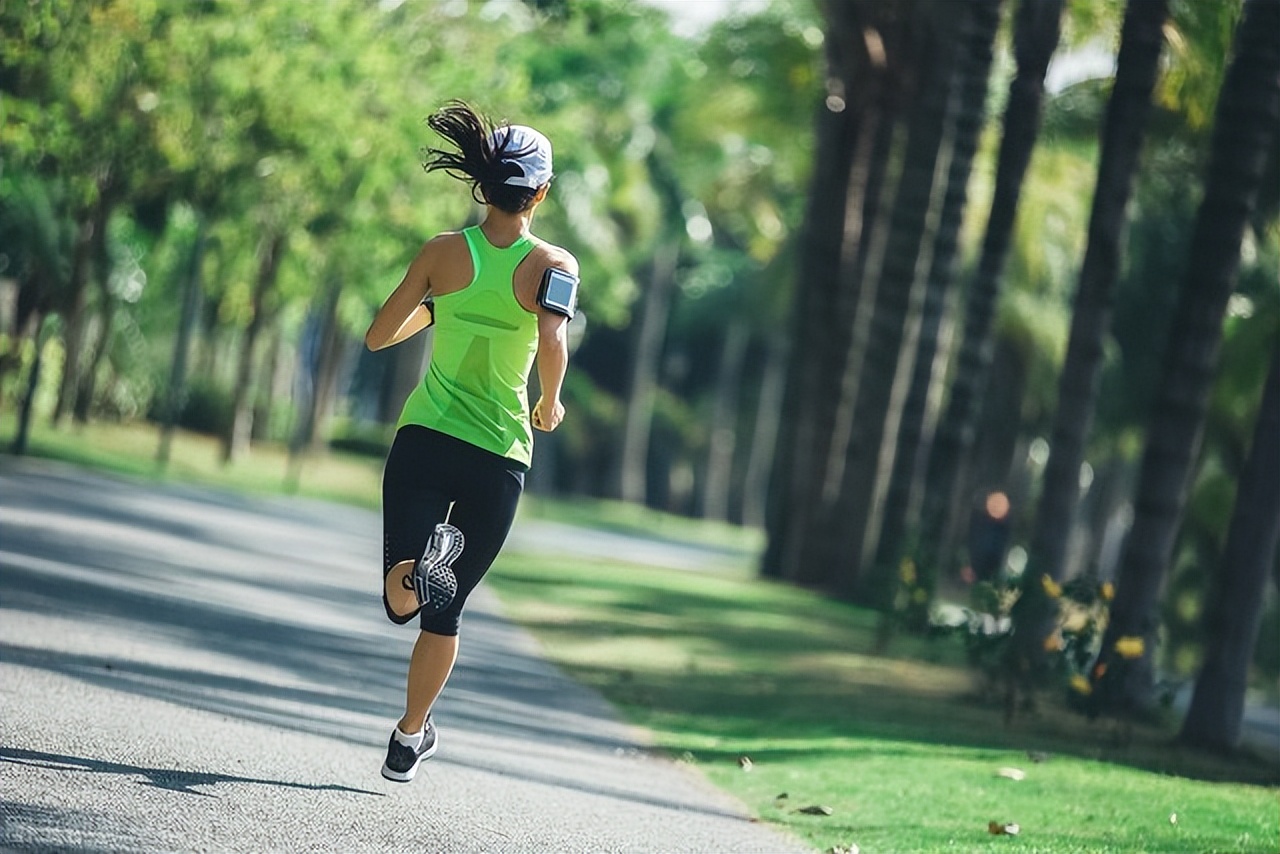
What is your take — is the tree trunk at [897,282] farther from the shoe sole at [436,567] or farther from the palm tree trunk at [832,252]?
the shoe sole at [436,567]

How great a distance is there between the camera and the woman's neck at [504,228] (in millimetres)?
7477

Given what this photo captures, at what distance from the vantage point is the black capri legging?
24.4 ft

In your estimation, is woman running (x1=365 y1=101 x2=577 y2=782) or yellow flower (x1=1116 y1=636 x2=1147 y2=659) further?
yellow flower (x1=1116 y1=636 x2=1147 y2=659)

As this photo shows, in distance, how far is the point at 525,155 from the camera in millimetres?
7570

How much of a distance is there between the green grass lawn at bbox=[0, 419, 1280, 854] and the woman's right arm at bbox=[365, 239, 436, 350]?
2.61 metres

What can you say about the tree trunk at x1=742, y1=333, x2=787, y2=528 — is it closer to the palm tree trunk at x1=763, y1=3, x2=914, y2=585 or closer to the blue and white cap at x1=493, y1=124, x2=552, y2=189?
the palm tree trunk at x1=763, y1=3, x2=914, y2=585

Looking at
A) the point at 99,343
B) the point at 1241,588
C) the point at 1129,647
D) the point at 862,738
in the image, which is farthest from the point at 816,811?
the point at 99,343

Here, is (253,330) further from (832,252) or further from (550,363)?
(550,363)

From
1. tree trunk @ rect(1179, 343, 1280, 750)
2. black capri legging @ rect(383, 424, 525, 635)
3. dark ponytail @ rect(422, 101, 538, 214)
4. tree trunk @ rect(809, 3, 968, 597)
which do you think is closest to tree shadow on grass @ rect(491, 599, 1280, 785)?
tree trunk @ rect(1179, 343, 1280, 750)

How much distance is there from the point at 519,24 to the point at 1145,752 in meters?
28.6

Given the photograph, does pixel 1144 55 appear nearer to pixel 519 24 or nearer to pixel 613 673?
pixel 613 673

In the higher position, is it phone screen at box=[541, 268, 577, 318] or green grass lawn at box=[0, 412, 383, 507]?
phone screen at box=[541, 268, 577, 318]

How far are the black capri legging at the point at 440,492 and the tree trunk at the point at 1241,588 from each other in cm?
733

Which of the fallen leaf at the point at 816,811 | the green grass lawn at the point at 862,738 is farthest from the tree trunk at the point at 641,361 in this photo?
the fallen leaf at the point at 816,811
